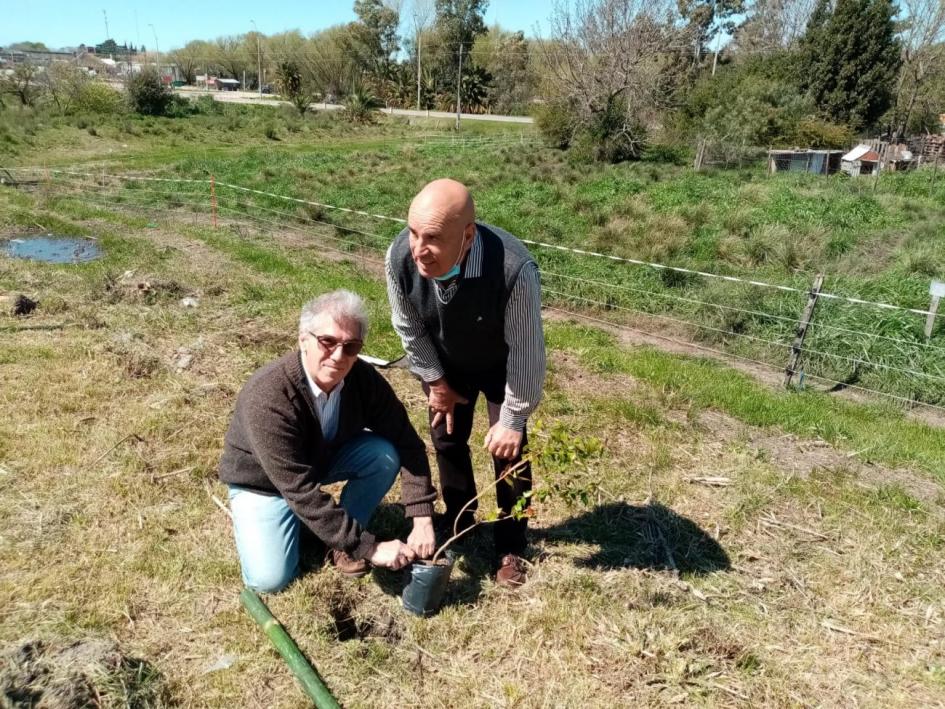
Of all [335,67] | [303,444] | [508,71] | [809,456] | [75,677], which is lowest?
[809,456]

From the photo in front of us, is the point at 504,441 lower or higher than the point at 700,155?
lower

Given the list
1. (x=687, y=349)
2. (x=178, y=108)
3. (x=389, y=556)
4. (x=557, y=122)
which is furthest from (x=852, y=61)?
(x=389, y=556)

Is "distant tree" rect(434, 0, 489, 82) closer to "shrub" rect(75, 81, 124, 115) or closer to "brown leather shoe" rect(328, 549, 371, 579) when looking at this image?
"shrub" rect(75, 81, 124, 115)

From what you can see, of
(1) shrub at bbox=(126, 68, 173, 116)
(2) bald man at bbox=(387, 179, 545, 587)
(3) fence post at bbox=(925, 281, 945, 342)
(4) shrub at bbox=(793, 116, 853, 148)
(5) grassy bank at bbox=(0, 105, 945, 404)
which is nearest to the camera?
(2) bald man at bbox=(387, 179, 545, 587)

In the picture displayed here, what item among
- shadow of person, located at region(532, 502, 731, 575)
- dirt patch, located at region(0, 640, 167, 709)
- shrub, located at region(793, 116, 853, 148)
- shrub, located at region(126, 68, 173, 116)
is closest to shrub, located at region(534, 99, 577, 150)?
shrub, located at region(793, 116, 853, 148)

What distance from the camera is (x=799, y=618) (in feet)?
10.1

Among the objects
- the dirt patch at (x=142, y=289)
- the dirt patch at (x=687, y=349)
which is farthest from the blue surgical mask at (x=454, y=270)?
the dirt patch at (x=142, y=289)

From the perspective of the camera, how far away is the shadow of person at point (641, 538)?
11.2ft

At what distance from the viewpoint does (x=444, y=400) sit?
2.98 metres

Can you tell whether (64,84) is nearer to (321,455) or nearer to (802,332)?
(802,332)

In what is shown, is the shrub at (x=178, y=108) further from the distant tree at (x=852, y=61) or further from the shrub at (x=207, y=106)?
the distant tree at (x=852, y=61)

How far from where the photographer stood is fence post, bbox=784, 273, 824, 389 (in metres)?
5.85

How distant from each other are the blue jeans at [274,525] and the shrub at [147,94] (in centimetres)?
3448

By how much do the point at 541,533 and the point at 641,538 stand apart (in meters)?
0.53
